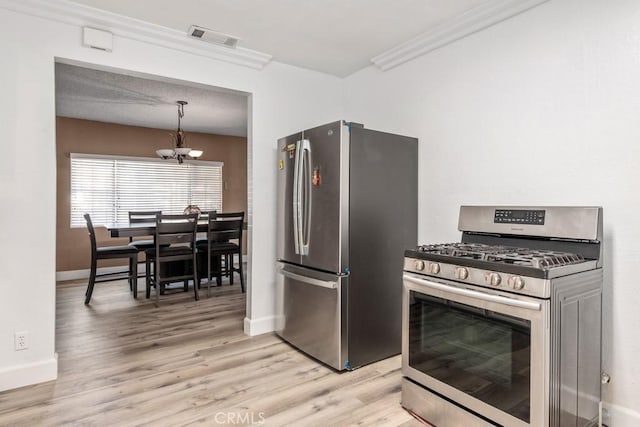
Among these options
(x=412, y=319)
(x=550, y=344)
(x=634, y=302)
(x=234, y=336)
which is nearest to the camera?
(x=550, y=344)

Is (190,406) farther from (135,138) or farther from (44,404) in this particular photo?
(135,138)

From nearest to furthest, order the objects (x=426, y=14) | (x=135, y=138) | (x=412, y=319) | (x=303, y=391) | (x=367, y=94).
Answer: (x=412, y=319)
(x=303, y=391)
(x=426, y=14)
(x=367, y=94)
(x=135, y=138)

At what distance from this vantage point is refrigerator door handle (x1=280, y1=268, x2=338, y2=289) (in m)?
2.59

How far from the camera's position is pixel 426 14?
2.51 meters

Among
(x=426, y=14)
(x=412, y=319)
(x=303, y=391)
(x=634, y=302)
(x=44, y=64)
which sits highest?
(x=426, y=14)

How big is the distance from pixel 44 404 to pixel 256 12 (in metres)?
2.74

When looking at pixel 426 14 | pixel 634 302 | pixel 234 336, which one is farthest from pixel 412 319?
pixel 426 14

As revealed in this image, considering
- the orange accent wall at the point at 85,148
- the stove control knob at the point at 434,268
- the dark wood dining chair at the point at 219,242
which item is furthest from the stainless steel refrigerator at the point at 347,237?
the orange accent wall at the point at 85,148

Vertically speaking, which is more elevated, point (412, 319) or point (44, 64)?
point (44, 64)

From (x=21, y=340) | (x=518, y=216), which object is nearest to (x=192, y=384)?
(x=21, y=340)

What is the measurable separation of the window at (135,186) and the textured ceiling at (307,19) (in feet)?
13.3

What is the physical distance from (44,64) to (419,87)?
265cm

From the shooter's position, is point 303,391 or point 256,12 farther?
point 256,12

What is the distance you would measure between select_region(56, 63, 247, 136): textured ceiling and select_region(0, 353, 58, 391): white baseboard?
243 centimetres
